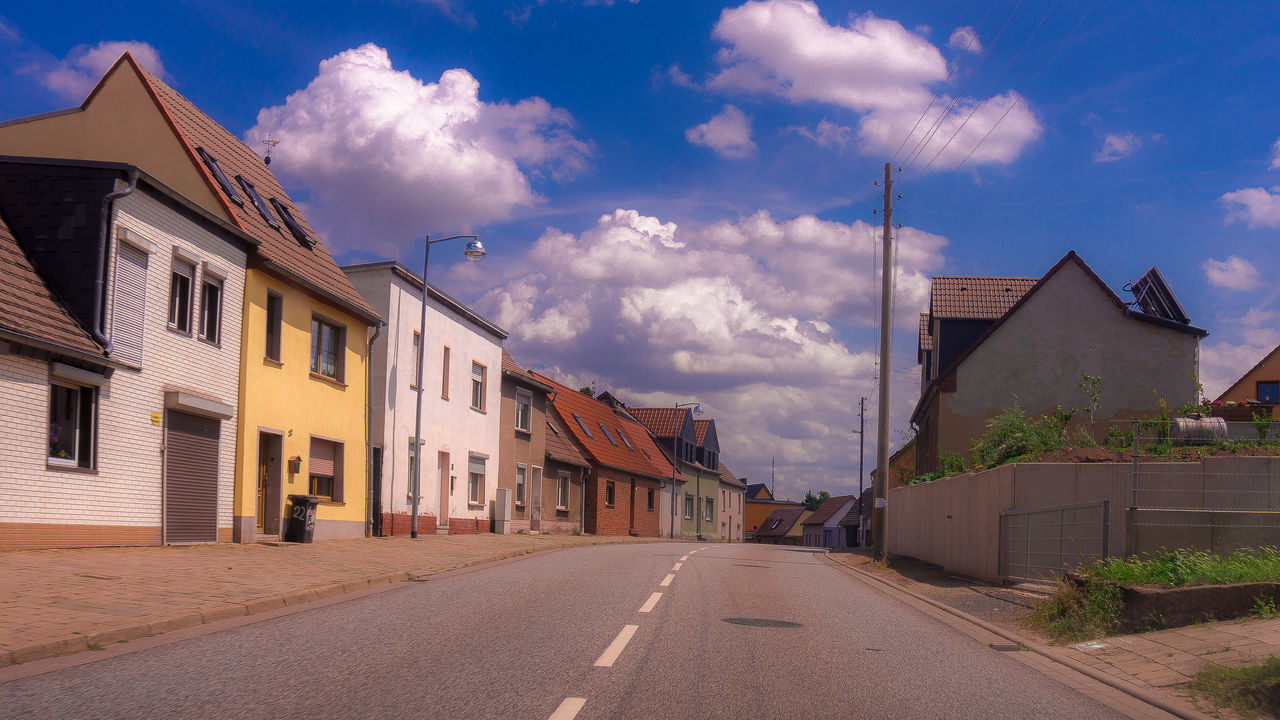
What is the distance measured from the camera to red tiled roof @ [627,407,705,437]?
62.5 m

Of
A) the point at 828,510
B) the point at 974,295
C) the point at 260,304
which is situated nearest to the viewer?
the point at 260,304

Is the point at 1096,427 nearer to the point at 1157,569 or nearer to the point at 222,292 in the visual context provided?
the point at 1157,569

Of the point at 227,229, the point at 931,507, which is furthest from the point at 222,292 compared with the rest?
the point at 931,507

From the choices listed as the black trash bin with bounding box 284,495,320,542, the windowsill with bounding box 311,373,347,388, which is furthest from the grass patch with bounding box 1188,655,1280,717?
the windowsill with bounding box 311,373,347,388

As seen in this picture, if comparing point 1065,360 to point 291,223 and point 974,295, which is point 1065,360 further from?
point 291,223

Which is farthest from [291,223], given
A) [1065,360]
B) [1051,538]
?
[1065,360]

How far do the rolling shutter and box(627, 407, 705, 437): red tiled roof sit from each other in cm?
4668

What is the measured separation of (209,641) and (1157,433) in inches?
643

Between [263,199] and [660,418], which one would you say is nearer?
[263,199]

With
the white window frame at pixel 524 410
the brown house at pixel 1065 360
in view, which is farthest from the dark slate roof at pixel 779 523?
the brown house at pixel 1065 360

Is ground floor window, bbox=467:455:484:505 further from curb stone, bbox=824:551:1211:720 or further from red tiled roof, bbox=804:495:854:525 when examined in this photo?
red tiled roof, bbox=804:495:854:525

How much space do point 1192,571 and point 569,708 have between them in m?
7.50

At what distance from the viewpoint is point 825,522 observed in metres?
93.0

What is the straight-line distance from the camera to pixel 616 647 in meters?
8.25
